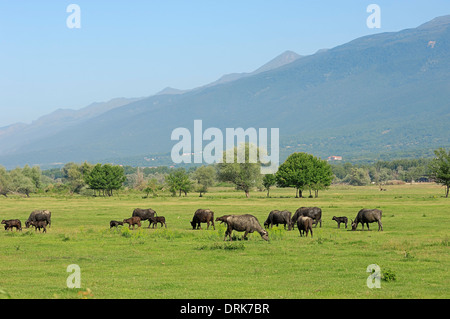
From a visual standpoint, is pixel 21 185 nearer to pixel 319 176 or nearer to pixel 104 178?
pixel 104 178

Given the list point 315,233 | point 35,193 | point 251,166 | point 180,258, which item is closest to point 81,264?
point 180,258

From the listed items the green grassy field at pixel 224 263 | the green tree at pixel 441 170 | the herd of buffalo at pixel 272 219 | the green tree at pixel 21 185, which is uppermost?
the green tree at pixel 441 170

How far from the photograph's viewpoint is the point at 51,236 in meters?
34.2

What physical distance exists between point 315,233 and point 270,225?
5.63m

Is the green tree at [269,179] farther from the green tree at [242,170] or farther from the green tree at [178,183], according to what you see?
the green tree at [178,183]

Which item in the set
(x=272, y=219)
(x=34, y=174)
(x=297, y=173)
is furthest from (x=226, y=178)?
(x=272, y=219)

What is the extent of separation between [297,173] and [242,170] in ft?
57.2

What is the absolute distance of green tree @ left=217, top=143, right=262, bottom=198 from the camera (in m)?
107

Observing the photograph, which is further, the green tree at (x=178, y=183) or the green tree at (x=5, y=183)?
the green tree at (x=5, y=183)

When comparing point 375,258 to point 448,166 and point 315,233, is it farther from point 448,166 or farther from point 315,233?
point 448,166

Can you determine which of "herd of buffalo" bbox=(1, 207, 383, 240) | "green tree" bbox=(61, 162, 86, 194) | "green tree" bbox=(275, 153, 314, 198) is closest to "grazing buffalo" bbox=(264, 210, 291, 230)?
"herd of buffalo" bbox=(1, 207, 383, 240)

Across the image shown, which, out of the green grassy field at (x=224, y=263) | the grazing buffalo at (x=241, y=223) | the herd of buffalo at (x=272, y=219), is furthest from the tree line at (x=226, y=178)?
the grazing buffalo at (x=241, y=223)

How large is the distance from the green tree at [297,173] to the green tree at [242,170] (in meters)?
9.80

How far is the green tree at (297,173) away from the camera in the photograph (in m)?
93.6
